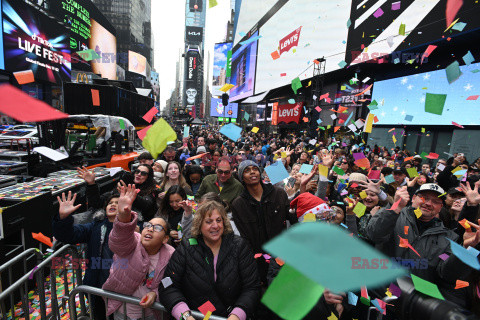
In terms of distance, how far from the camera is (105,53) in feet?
136

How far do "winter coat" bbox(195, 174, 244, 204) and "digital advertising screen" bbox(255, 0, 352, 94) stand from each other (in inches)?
559

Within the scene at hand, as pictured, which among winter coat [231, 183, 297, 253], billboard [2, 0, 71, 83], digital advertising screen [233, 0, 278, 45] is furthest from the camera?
digital advertising screen [233, 0, 278, 45]

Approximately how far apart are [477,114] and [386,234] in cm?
964

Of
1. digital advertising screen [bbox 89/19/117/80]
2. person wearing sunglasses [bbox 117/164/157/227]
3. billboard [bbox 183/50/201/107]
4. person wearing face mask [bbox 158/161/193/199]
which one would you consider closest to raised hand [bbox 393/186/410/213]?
person wearing sunglasses [bbox 117/164/157/227]

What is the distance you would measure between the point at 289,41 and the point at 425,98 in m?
17.3

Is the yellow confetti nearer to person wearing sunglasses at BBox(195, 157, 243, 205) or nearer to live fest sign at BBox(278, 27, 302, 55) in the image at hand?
person wearing sunglasses at BBox(195, 157, 243, 205)

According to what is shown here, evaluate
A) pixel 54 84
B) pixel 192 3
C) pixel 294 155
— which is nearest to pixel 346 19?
pixel 294 155

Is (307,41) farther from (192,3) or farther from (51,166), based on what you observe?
(192,3)

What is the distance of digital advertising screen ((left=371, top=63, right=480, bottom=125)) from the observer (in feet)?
29.4

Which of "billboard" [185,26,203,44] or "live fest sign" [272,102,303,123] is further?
"billboard" [185,26,203,44]

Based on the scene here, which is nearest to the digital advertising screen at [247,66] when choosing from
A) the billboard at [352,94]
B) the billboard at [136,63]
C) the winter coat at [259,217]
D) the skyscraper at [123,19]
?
the billboard at [352,94]

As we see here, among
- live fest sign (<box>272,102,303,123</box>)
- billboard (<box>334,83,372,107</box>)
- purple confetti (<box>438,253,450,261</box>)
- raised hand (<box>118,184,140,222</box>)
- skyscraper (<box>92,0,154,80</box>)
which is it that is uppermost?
skyscraper (<box>92,0,154,80</box>)

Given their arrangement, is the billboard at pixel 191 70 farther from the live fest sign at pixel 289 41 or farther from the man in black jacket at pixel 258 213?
the man in black jacket at pixel 258 213

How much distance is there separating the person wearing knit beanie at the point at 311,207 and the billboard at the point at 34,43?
68.4 feet
